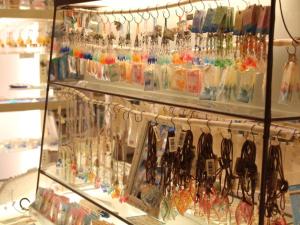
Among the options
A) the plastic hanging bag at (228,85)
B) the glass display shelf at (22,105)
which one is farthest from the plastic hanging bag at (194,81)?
the glass display shelf at (22,105)

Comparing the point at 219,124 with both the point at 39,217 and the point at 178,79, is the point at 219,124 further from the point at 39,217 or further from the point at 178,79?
the point at 39,217

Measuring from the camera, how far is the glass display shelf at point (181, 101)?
138 centimetres

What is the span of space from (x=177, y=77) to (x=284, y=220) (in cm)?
63

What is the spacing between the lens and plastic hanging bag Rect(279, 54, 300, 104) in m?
1.43

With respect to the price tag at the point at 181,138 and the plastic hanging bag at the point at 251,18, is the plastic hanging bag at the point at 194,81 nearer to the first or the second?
the price tag at the point at 181,138

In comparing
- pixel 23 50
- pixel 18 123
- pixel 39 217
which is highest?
pixel 23 50

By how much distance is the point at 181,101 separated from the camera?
66.4 inches

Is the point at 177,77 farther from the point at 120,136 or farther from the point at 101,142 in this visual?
the point at 101,142

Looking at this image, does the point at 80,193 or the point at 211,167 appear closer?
the point at 211,167

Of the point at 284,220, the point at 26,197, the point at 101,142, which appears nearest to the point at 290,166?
the point at 284,220

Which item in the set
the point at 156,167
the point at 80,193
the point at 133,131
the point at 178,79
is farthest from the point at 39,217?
the point at 178,79

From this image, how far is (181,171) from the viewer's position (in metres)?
1.79

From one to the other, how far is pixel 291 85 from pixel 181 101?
400mm

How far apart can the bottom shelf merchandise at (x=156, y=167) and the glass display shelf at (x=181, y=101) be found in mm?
68
